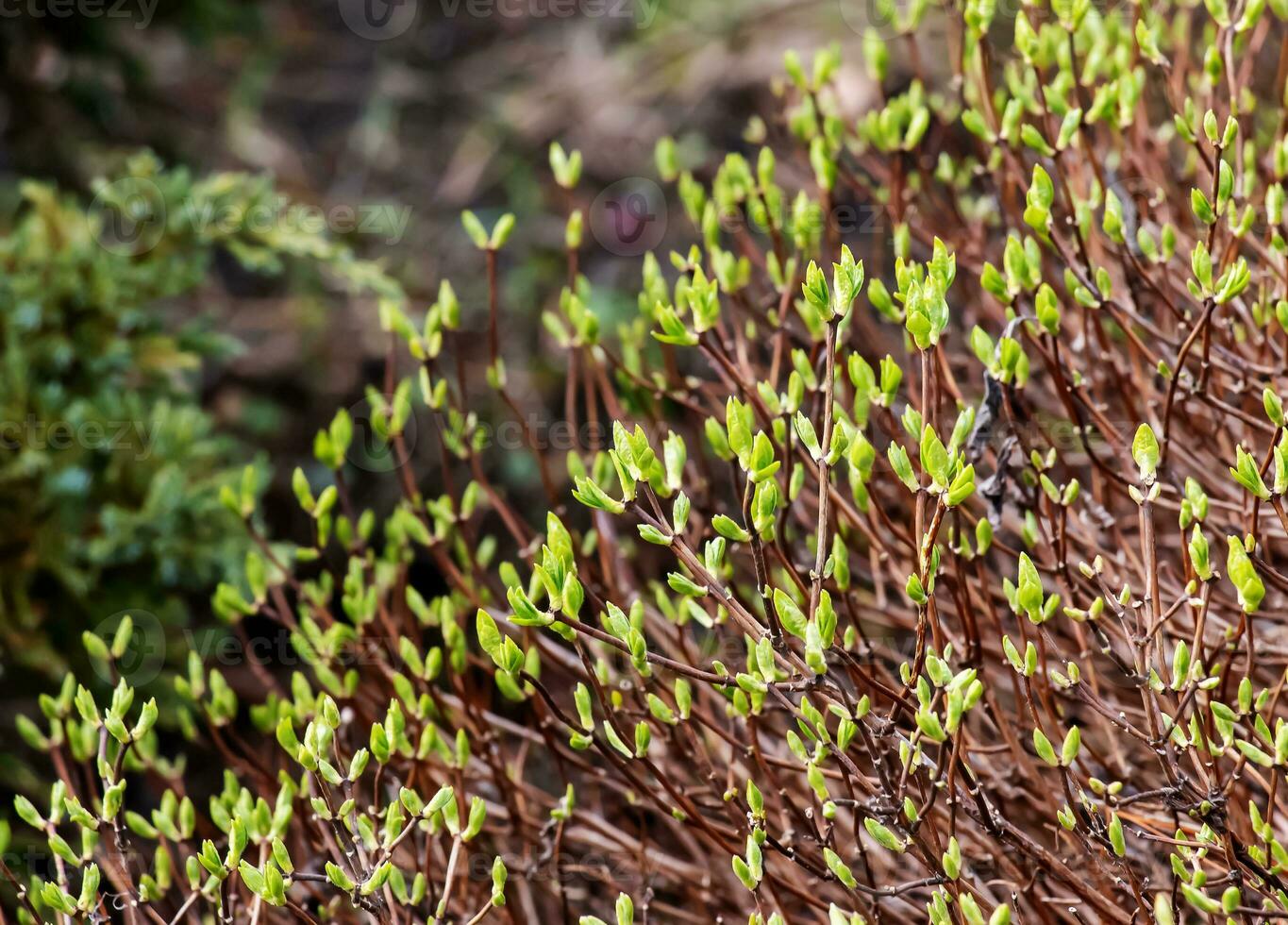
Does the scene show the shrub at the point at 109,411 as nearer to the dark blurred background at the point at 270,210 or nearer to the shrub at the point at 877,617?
the dark blurred background at the point at 270,210

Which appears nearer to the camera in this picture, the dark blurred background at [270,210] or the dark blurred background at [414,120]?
the dark blurred background at [270,210]

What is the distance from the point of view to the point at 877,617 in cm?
132

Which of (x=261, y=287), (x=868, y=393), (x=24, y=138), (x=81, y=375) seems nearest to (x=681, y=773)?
(x=868, y=393)

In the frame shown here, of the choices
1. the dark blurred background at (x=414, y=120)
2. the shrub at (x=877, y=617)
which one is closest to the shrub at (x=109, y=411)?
the shrub at (x=877, y=617)

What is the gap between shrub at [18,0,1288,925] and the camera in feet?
2.77

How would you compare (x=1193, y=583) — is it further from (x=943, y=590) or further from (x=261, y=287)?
(x=261, y=287)

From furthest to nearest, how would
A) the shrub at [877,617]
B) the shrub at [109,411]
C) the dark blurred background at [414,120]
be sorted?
the dark blurred background at [414,120] < the shrub at [109,411] < the shrub at [877,617]

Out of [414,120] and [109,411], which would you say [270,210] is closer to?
[109,411]

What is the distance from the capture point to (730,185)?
1.48 meters

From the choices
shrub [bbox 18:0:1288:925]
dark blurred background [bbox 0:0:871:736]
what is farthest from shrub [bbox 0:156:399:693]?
shrub [bbox 18:0:1288:925]

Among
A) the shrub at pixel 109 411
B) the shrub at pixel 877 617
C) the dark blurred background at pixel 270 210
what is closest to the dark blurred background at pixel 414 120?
the dark blurred background at pixel 270 210

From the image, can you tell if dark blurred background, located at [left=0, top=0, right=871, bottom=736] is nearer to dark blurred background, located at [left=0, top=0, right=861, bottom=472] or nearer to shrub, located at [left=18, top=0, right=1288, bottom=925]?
dark blurred background, located at [left=0, top=0, right=861, bottom=472]

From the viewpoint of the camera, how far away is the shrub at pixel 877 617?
845mm

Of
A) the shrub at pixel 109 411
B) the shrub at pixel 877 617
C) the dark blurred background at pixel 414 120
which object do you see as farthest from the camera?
the dark blurred background at pixel 414 120
